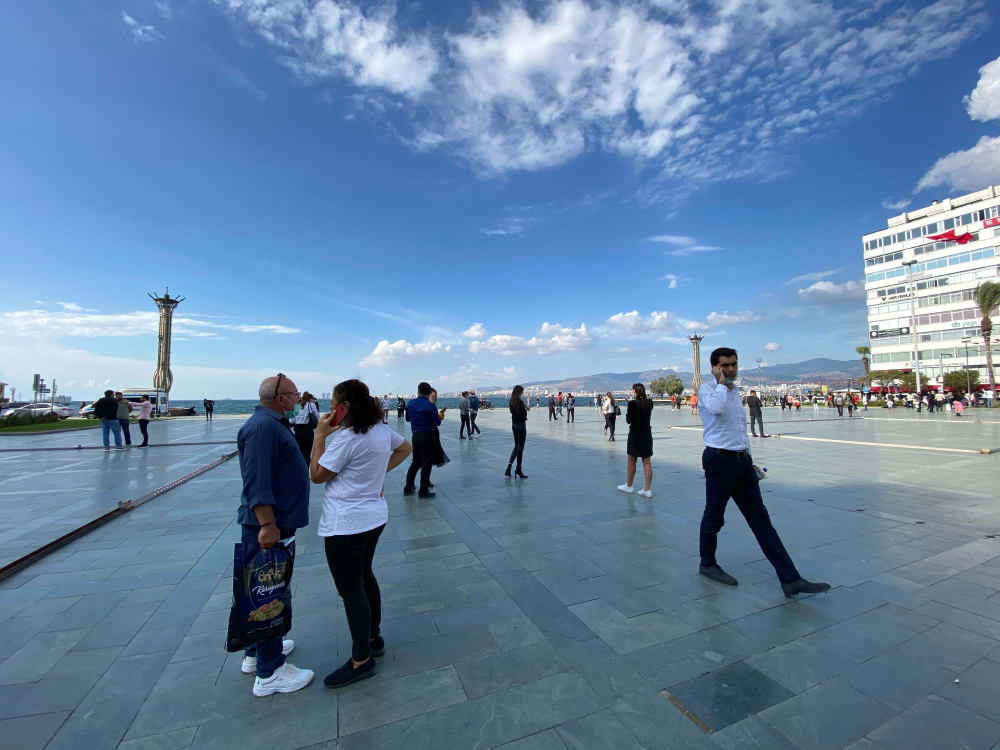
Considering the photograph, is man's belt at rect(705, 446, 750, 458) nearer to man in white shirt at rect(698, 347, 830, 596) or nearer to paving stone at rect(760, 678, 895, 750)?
man in white shirt at rect(698, 347, 830, 596)

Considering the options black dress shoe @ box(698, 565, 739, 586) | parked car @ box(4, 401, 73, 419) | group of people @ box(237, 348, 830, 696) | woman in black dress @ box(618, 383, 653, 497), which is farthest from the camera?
parked car @ box(4, 401, 73, 419)

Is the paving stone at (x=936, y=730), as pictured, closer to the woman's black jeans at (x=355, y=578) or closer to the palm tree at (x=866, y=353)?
the woman's black jeans at (x=355, y=578)

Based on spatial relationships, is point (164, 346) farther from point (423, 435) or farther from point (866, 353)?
point (866, 353)

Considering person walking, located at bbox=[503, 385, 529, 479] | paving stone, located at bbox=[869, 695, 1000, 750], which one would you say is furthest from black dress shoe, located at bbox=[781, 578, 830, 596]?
person walking, located at bbox=[503, 385, 529, 479]

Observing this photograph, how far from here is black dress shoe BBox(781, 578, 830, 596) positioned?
10.9 ft

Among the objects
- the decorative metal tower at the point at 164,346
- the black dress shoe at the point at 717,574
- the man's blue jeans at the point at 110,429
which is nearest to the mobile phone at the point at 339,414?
the black dress shoe at the point at 717,574

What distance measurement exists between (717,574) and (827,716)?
1.54 meters

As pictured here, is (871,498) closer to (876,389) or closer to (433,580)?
(433,580)

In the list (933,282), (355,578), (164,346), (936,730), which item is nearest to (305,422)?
(355,578)

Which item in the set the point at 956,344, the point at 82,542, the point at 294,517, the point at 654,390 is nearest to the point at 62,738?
the point at 294,517

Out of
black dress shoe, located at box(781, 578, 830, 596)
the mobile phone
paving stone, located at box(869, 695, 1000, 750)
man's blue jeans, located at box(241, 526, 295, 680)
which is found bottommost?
paving stone, located at box(869, 695, 1000, 750)

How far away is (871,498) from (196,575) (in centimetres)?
844

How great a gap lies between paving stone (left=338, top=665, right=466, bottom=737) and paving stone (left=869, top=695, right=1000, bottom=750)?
78.4 inches

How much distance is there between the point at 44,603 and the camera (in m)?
3.50
